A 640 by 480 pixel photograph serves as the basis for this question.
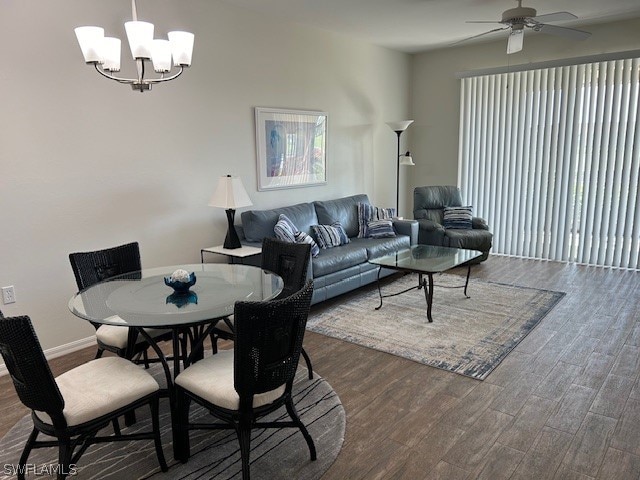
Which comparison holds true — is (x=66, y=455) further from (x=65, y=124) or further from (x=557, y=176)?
(x=557, y=176)

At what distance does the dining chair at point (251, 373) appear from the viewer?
1.85 meters

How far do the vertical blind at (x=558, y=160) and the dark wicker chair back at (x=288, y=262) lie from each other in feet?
14.2

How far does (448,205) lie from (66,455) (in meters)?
5.44

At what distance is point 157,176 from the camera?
12.8 ft

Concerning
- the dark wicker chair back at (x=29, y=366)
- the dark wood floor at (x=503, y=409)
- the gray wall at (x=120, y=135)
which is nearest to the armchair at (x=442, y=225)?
the gray wall at (x=120, y=135)

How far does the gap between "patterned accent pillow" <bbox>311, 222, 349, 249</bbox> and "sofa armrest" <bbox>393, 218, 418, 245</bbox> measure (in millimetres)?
853

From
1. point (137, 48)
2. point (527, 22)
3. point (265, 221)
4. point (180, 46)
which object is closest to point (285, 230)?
point (265, 221)

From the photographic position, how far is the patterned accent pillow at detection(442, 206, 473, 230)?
5977mm

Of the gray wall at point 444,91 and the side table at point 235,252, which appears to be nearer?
the side table at point 235,252

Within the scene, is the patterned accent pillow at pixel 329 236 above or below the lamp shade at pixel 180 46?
below

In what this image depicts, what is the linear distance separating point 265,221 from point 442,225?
8.94 feet

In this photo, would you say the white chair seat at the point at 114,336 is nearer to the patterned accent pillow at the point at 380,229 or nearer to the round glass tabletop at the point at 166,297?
the round glass tabletop at the point at 166,297

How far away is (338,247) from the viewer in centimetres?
479

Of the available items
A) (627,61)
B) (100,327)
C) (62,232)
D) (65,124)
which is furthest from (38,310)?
(627,61)
